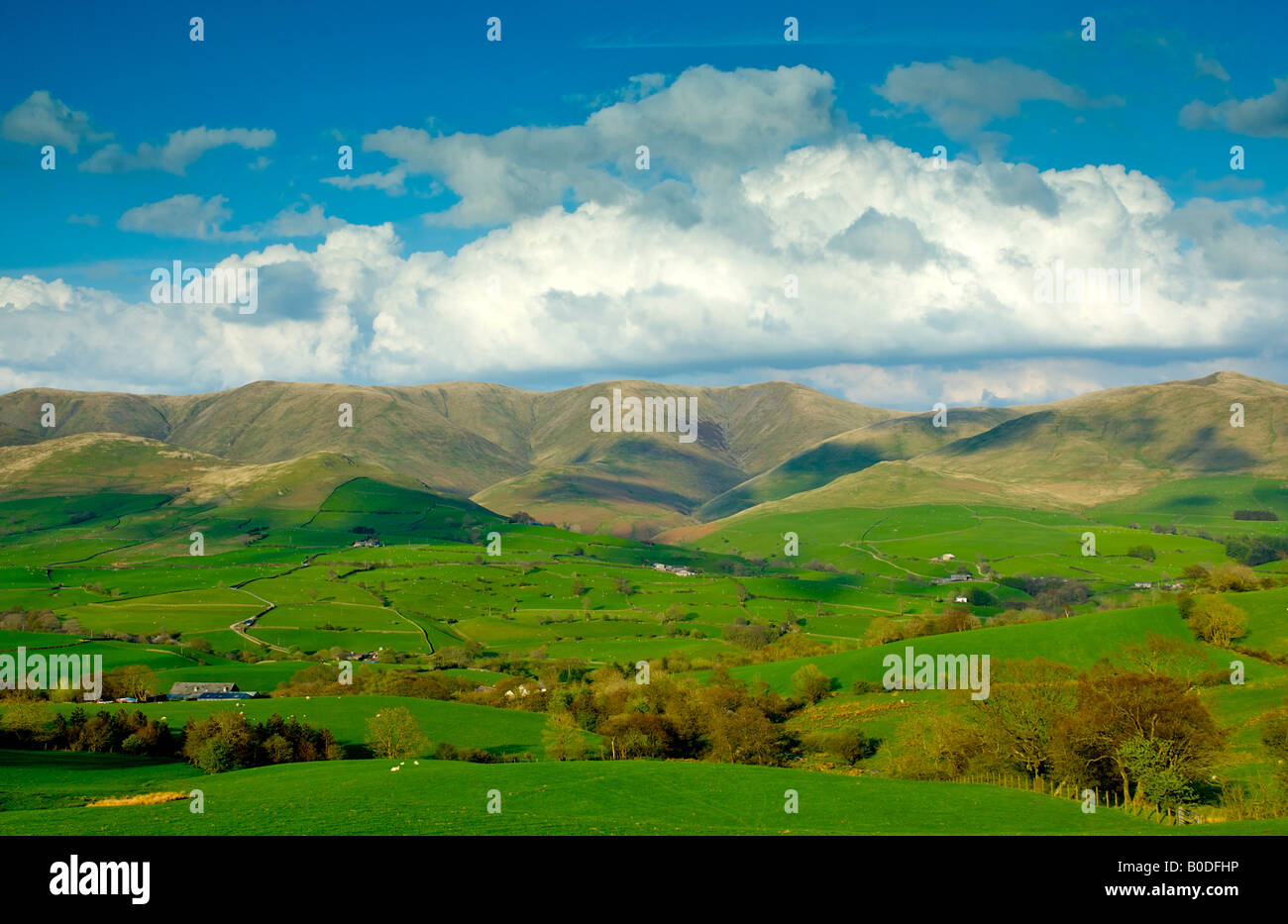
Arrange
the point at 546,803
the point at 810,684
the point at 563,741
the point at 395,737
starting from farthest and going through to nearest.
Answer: the point at 810,684, the point at 395,737, the point at 563,741, the point at 546,803

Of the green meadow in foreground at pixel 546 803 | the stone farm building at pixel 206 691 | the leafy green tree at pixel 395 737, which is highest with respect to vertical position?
the green meadow in foreground at pixel 546 803

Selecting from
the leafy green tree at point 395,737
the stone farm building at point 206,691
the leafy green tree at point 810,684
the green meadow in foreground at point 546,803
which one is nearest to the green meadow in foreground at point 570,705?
the green meadow in foreground at point 546,803

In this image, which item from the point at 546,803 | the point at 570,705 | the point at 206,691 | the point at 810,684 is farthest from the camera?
the point at 206,691

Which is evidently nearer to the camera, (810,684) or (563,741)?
(563,741)

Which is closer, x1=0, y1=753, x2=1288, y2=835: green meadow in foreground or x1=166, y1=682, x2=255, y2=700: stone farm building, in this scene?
x1=0, y1=753, x2=1288, y2=835: green meadow in foreground

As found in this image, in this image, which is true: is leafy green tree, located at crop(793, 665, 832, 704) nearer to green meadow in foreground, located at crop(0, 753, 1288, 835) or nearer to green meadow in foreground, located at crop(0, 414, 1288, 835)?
green meadow in foreground, located at crop(0, 414, 1288, 835)

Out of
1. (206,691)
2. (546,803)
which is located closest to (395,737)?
(546,803)

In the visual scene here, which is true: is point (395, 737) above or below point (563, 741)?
above

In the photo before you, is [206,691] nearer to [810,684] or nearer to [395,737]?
[395,737]

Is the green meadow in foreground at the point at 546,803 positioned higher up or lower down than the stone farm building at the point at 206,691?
higher up

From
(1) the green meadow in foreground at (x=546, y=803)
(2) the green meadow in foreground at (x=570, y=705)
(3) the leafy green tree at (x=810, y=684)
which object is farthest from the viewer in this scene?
(3) the leafy green tree at (x=810, y=684)

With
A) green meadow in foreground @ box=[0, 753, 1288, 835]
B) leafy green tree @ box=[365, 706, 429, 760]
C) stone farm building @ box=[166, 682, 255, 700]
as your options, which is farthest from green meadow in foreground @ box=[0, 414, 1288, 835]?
stone farm building @ box=[166, 682, 255, 700]

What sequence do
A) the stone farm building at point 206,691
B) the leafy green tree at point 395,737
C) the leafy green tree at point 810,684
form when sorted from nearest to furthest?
the leafy green tree at point 395,737
the leafy green tree at point 810,684
the stone farm building at point 206,691

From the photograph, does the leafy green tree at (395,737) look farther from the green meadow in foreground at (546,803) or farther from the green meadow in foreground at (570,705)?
the green meadow in foreground at (546,803)
